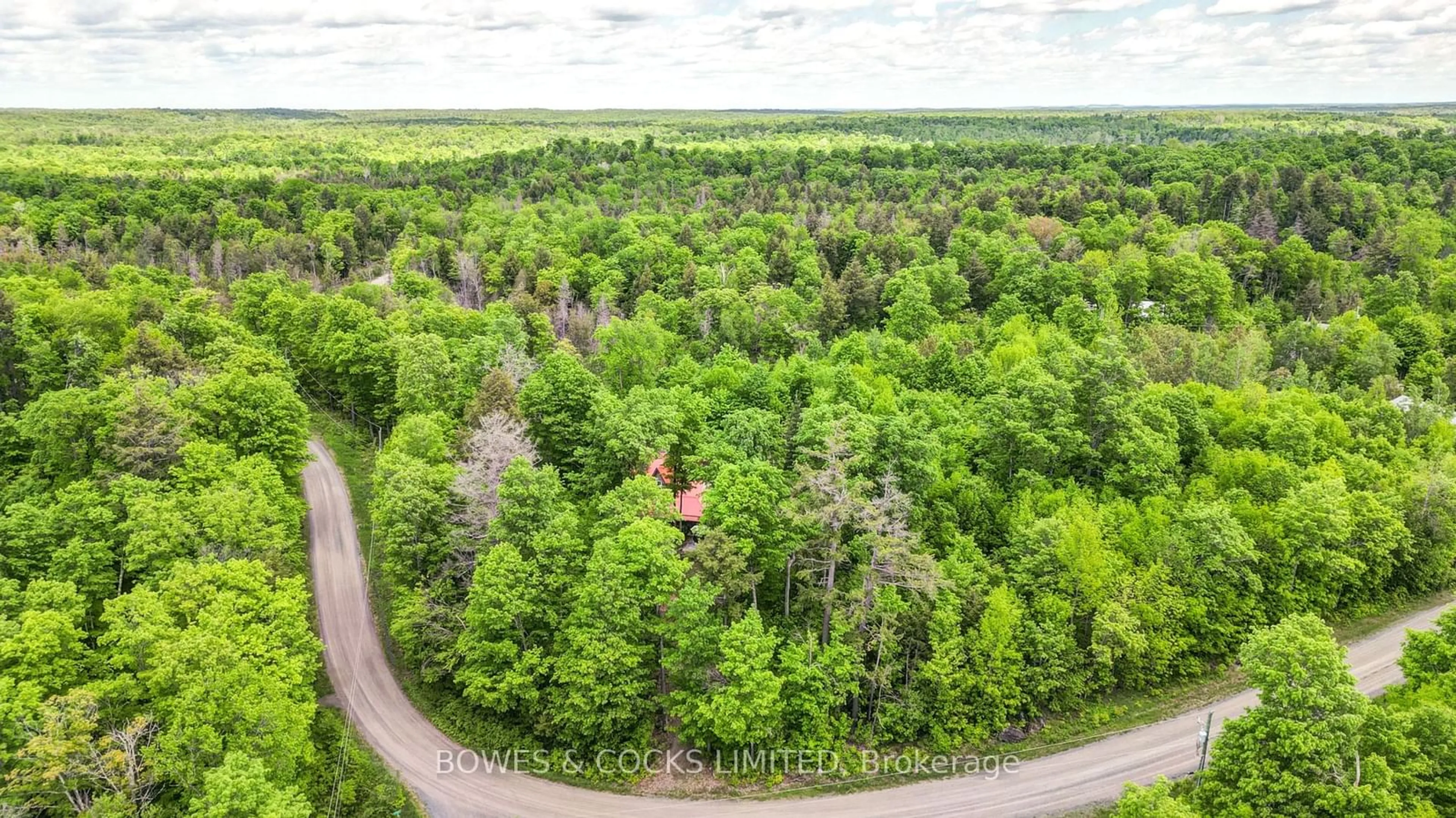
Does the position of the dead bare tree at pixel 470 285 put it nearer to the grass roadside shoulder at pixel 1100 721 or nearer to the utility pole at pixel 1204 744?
the grass roadside shoulder at pixel 1100 721

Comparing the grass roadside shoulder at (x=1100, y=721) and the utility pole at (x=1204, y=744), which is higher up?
the utility pole at (x=1204, y=744)

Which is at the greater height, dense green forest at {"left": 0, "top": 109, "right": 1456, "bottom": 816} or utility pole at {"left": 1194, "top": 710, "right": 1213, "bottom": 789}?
dense green forest at {"left": 0, "top": 109, "right": 1456, "bottom": 816}

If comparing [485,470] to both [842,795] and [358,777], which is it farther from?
[842,795]

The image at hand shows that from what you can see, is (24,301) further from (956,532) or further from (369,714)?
(956,532)

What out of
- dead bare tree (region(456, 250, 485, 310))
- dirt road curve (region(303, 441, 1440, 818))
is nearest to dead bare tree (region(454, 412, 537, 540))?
dirt road curve (region(303, 441, 1440, 818))

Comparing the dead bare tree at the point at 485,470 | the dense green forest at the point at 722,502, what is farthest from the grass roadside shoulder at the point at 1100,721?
the dead bare tree at the point at 485,470

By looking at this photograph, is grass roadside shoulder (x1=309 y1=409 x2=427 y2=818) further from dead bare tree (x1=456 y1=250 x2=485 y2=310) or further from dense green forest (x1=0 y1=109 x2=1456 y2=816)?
dead bare tree (x1=456 y1=250 x2=485 y2=310)

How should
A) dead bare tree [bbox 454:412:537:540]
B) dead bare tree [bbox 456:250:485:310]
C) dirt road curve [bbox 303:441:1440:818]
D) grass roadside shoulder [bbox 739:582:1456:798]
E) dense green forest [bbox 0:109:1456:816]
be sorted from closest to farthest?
dense green forest [bbox 0:109:1456:816] < dirt road curve [bbox 303:441:1440:818] < grass roadside shoulder [bbox 739:582:1456:798] < dead bare tree [bbox 454:412:537:540] < dead bare tree [bbox 456:250:485:310]

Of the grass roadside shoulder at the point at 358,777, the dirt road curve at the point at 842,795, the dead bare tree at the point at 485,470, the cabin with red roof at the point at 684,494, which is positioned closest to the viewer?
the grass roadside shoulder at the point at 358,777
